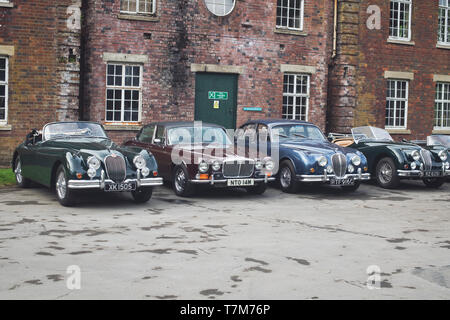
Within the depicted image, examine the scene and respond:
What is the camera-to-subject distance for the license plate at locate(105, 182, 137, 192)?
408 inches

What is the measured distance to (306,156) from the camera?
1290cm

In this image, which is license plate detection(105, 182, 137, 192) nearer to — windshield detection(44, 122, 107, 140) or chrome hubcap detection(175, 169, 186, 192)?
chrome hubcap detection(175, 169, 186, 192)

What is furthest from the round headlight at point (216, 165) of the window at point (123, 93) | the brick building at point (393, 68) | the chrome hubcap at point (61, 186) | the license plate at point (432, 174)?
the brick building at point (393, 68)

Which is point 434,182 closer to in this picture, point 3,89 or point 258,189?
point 258,189

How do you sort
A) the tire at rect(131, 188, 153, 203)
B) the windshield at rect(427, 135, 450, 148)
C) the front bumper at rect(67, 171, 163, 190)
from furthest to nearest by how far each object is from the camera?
the windshield at rect(427, 135, 450, 148) → the tire at rect(131, 188, 153, 203) → the front bumper at rect(67, 171, 163, 190)

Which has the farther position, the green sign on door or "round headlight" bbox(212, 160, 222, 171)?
the green sign on door

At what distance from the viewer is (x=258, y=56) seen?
2020 centimetres

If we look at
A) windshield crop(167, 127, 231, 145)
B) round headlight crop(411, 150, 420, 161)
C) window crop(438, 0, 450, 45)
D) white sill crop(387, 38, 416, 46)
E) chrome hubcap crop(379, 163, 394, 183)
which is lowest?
chrome hubcap crop(379, 163, 394, 183)

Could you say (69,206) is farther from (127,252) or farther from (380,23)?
(380,23)

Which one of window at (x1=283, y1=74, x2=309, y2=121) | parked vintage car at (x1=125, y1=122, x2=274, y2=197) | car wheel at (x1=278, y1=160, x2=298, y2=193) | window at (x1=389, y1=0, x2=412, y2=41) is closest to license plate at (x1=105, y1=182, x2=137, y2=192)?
parked vintage car at (x1=125, y1=122, x2=274, y2=197)

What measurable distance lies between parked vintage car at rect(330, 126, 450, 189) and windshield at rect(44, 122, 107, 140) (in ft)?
18.8

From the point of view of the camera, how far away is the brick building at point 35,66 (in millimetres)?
16844

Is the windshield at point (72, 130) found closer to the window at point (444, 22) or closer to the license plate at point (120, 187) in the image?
the license plate at point (120, 187)

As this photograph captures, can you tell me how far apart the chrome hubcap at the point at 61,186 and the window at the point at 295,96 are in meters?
11.5
